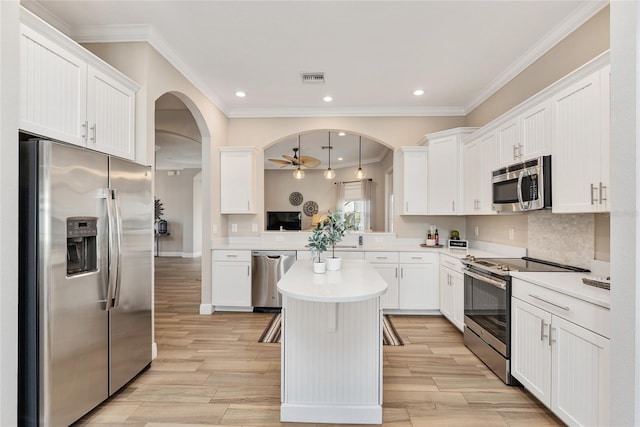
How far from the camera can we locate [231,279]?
4.16 meters

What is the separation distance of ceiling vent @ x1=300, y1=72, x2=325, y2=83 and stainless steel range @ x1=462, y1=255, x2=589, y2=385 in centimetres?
A: 253

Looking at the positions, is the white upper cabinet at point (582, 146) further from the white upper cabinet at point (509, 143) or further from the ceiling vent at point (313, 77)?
the ceiling vent at point (313, 77)

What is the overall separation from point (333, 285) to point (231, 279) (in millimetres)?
2654

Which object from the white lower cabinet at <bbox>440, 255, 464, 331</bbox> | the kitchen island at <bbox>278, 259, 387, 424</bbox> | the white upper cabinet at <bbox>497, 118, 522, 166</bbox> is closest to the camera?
the kitchen island at <bbox>278, 259, 387, 424</bbox>

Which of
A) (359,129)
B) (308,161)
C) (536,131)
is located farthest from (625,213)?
(308,161)

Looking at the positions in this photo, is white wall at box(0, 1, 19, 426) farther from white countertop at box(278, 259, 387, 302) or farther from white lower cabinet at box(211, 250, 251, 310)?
white lower cabinet at box(211, 250, 251, 310)

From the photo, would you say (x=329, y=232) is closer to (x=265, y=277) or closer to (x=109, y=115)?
(x=109, y=115)

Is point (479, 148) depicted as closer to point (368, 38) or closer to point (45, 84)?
point (368, 38)

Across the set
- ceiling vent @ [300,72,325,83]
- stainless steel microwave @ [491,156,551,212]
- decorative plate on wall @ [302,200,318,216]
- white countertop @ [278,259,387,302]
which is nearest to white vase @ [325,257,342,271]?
white countertop @ [278,259,387,302]

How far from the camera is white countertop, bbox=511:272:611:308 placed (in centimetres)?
166

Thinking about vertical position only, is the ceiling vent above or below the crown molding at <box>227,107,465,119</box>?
above

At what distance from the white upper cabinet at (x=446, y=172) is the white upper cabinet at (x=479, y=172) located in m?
0.10

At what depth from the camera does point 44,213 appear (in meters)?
1.71

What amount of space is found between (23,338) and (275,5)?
2.69 metres
